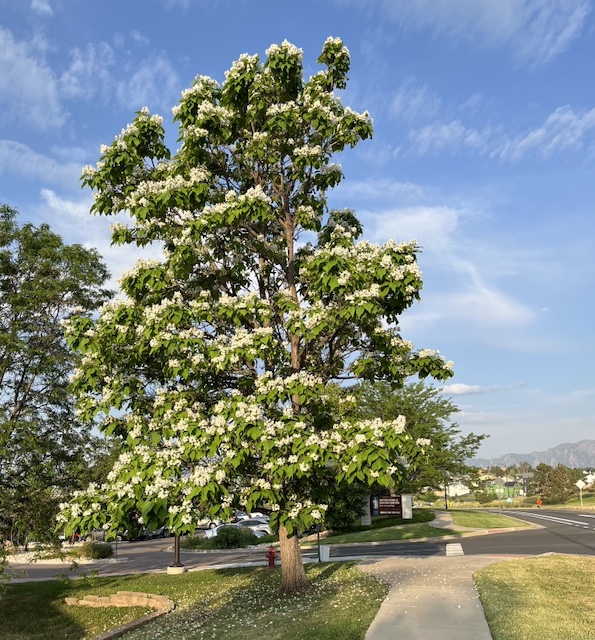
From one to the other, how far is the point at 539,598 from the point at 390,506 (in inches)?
1049

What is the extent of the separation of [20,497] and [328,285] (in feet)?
26.7

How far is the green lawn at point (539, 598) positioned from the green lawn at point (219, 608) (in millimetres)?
2303

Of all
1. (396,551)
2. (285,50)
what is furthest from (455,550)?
(285,50)

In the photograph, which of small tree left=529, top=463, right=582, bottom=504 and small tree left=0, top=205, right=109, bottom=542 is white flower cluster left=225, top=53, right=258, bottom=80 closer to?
small tree left=0, top=205, right=109, bottom=542

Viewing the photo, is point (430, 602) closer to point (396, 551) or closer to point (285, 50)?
point (285, 50)

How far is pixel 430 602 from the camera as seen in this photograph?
38.1 feet

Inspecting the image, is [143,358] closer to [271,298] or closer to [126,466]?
[126,466]

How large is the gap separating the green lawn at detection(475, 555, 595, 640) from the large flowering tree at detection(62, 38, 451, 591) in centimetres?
304

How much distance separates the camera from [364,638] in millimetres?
8938

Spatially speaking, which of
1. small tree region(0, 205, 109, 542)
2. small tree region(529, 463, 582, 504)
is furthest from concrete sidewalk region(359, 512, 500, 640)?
small tree region(529, 463, 582, 504)

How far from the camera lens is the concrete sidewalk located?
30.2 ft

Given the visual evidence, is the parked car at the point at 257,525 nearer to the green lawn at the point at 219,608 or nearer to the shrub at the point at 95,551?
the shrub at the point at 95,551

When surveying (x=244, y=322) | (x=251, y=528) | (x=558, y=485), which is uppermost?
(x=244, y=322)

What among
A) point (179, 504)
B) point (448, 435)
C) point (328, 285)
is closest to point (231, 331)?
point (328, 285)
